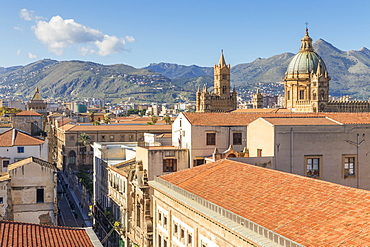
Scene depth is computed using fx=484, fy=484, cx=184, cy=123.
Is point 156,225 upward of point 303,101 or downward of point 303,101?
downward

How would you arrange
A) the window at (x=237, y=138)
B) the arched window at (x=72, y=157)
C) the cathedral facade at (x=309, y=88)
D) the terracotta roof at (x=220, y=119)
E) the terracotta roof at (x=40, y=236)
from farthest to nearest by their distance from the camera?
the arched window at (x=72, y=157), the cathedral facade at (x=309, y=88), the window at (x=237, y=138), the terracotta roof at (x=220, y=119), the terracotta roof at (x=40, y=236)

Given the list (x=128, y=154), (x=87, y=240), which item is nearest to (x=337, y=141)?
(x=87, y=240)

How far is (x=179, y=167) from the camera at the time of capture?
1757 inches

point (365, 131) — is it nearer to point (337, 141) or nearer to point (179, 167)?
point (337, 141)

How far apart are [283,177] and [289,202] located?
4.15 meters

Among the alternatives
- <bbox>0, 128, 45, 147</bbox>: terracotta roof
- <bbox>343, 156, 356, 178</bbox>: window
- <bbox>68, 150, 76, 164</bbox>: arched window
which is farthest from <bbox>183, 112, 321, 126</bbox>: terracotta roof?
<bbox>68, 150, 76, 164</bbox>: arched window

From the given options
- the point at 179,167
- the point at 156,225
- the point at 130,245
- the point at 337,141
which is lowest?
the point at 130,245

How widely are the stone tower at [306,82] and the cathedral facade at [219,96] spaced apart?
26.4 metres

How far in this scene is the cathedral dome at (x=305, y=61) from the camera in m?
103

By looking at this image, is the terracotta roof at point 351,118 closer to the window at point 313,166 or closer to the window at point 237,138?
the window at point 313,166

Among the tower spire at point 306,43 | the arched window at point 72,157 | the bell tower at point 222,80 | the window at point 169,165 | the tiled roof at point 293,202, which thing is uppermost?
the tower spire at point 306,43

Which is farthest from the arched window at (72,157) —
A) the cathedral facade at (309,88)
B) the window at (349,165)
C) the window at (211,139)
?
the window at (349,165)

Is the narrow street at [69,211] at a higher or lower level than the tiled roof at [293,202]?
lower

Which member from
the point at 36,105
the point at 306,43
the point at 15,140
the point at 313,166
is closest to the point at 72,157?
the point at 306,43
